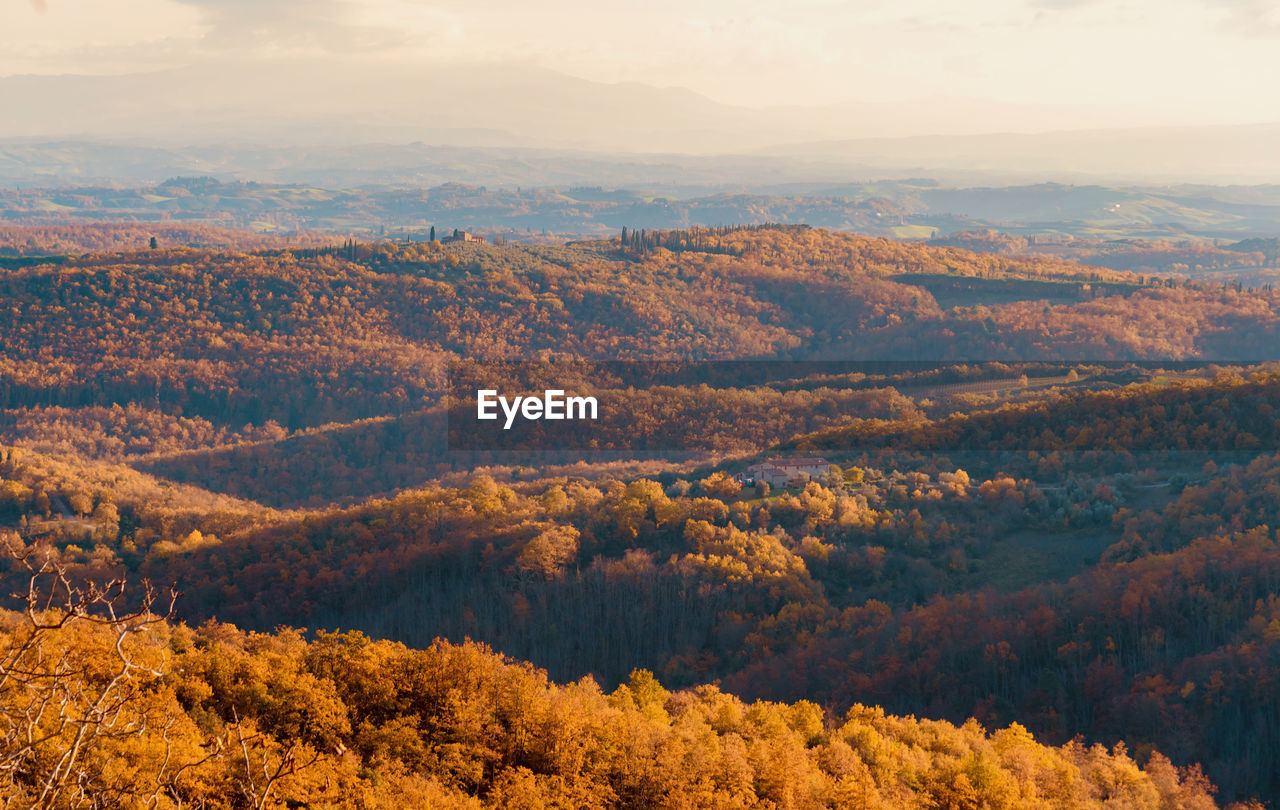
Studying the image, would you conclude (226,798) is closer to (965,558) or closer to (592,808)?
(592,808)

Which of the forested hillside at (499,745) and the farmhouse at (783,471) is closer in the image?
the forested hillside at (499,745)

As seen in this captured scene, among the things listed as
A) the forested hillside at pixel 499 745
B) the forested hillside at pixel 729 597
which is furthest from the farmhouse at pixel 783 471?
the forested hillside at pixel 499 745

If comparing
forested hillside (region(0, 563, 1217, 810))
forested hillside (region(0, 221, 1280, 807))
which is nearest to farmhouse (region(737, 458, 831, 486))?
forested hillside (region(0, 221, 1280, 807))

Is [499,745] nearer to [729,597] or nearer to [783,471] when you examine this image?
[729,597]

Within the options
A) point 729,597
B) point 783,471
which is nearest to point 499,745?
point 729,597

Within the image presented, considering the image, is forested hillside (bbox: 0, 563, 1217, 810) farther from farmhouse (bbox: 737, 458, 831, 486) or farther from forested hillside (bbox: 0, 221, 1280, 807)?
farmhouse (bbox: 737, 458, 831, 486)

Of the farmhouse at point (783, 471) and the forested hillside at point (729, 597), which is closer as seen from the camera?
the forested hillside at point (729, 597)

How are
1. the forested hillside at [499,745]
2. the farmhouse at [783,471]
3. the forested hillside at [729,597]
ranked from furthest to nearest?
the farmhouse at [783,471], the forested hillside at [729,597], the forested hillside at [499,745]

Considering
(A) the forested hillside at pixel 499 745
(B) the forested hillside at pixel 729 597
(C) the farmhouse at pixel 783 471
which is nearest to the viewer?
(A) the forested hillside at pixel 499 745

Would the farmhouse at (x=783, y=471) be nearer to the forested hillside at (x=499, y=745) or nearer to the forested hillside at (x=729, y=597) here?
the forested hillside at (x=729, y=597)
